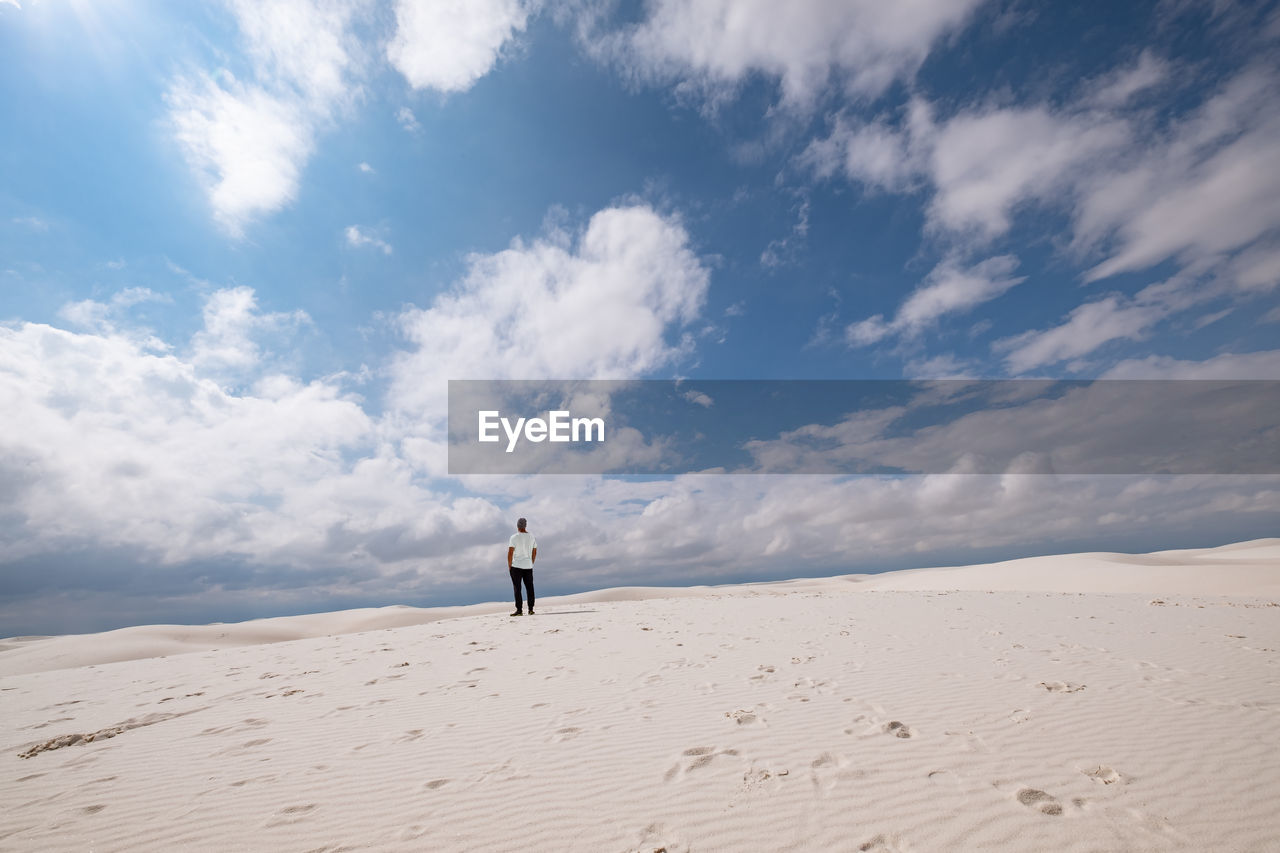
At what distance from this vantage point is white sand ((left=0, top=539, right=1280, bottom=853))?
142 inches

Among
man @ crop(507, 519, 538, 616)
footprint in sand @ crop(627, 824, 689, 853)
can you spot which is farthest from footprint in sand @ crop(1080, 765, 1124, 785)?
man @ crop(507, 519, 538, 616)

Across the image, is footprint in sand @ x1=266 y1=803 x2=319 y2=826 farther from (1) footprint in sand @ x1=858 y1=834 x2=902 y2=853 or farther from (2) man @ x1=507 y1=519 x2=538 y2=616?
(2) man @ x1=507 y1=519 x2=538 y2=616

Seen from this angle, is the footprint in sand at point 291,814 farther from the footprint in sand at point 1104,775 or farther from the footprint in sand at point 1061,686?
the footprint in sand at point 1061,686

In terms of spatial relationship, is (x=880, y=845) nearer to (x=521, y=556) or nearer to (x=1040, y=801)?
(x=1040, y=801)

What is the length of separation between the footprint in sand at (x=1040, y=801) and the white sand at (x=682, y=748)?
18 mm

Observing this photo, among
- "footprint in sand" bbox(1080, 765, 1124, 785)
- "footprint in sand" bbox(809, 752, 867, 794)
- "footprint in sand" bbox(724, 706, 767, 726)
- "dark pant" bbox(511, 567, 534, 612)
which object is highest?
"dark pant" bbox(511, 567, 534, 612)

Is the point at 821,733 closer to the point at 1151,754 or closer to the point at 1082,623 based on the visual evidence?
the point at 1151,754

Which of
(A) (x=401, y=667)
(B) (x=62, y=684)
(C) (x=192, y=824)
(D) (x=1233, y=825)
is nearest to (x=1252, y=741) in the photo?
(D) (x=1233, y=825)

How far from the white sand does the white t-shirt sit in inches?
228

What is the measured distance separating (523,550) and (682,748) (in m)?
12.3

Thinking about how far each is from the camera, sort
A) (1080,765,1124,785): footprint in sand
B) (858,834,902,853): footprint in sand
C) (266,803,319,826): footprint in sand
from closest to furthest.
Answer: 1. (858,834,902,853): footprint in sand
2. (266,803,319,826): footprint in sand
3. (1080,765,1124,785): footprint in sand

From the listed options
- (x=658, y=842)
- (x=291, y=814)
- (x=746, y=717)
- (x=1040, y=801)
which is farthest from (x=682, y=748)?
(x=291, y=814)

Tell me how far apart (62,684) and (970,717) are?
16.0 meters

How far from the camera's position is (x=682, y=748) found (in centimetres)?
484
